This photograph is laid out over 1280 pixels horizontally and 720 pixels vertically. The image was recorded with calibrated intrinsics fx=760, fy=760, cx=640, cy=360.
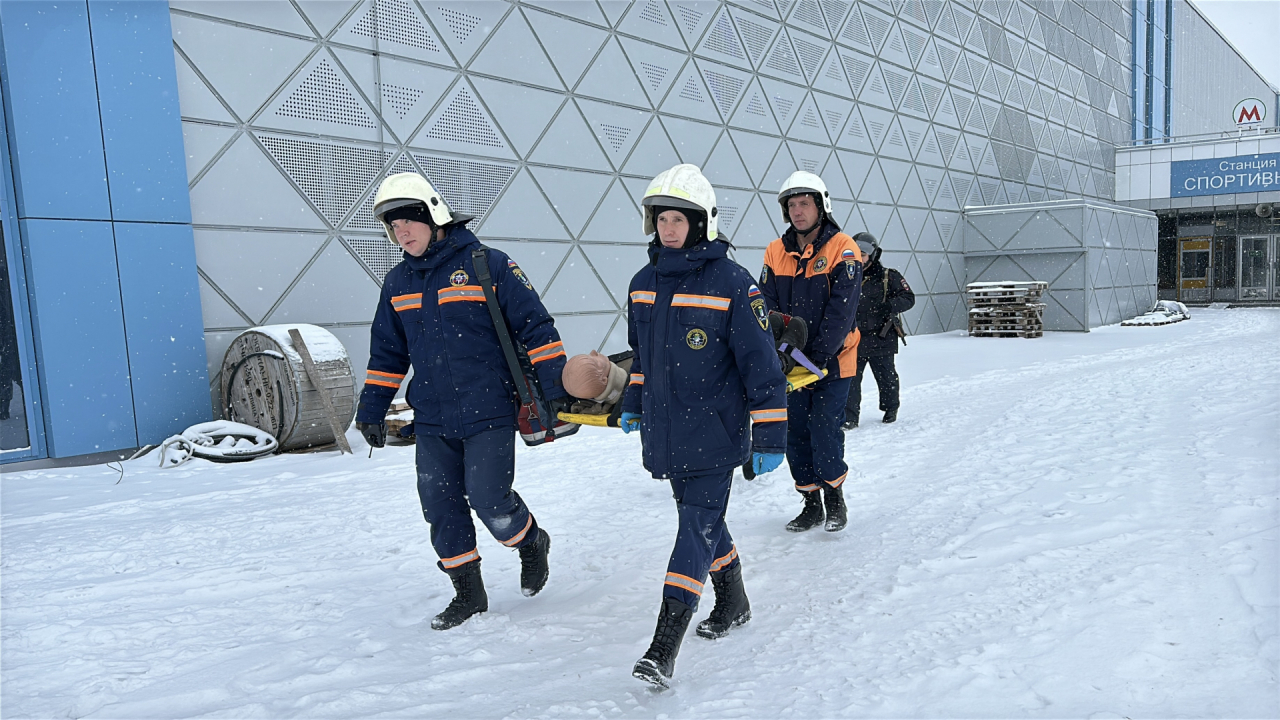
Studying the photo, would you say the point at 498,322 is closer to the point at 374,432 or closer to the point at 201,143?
the point at 374,432

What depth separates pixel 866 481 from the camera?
5195mm

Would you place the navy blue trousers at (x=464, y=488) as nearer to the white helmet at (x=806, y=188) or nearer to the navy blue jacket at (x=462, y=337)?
the navy blue jacket at (x=462, y=337)

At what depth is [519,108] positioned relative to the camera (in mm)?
9719

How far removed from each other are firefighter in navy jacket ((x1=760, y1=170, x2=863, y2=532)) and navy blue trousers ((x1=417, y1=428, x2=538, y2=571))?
1741 millimetres

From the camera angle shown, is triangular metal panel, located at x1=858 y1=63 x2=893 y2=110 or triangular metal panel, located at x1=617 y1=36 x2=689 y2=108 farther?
triangular metal panel, located at x1=858 y1=63 x2=893 y2=110

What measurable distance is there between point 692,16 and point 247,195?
25.3 ft

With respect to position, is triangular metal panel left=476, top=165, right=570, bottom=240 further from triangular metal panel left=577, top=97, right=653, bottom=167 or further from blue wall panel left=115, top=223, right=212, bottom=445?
blue wall panel left=115, top=223, right=212, bottom=445

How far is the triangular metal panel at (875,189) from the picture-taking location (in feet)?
51.3

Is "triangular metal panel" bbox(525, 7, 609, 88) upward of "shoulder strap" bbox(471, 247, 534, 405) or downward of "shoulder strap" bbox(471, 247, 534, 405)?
upward

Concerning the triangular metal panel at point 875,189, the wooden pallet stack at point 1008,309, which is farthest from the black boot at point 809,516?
the wooden pallet stack at point 1008,309

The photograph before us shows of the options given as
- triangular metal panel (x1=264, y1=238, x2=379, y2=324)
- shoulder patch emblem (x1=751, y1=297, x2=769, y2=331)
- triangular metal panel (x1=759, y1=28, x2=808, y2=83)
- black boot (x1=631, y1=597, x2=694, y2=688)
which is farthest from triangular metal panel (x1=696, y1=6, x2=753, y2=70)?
black boot (x1=631, y1=597, x2=694, y2=688)

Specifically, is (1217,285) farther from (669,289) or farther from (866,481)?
(669,289)

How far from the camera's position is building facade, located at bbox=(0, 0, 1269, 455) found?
728 centimetres

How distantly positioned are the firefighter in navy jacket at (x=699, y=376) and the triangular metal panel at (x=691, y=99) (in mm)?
9404
